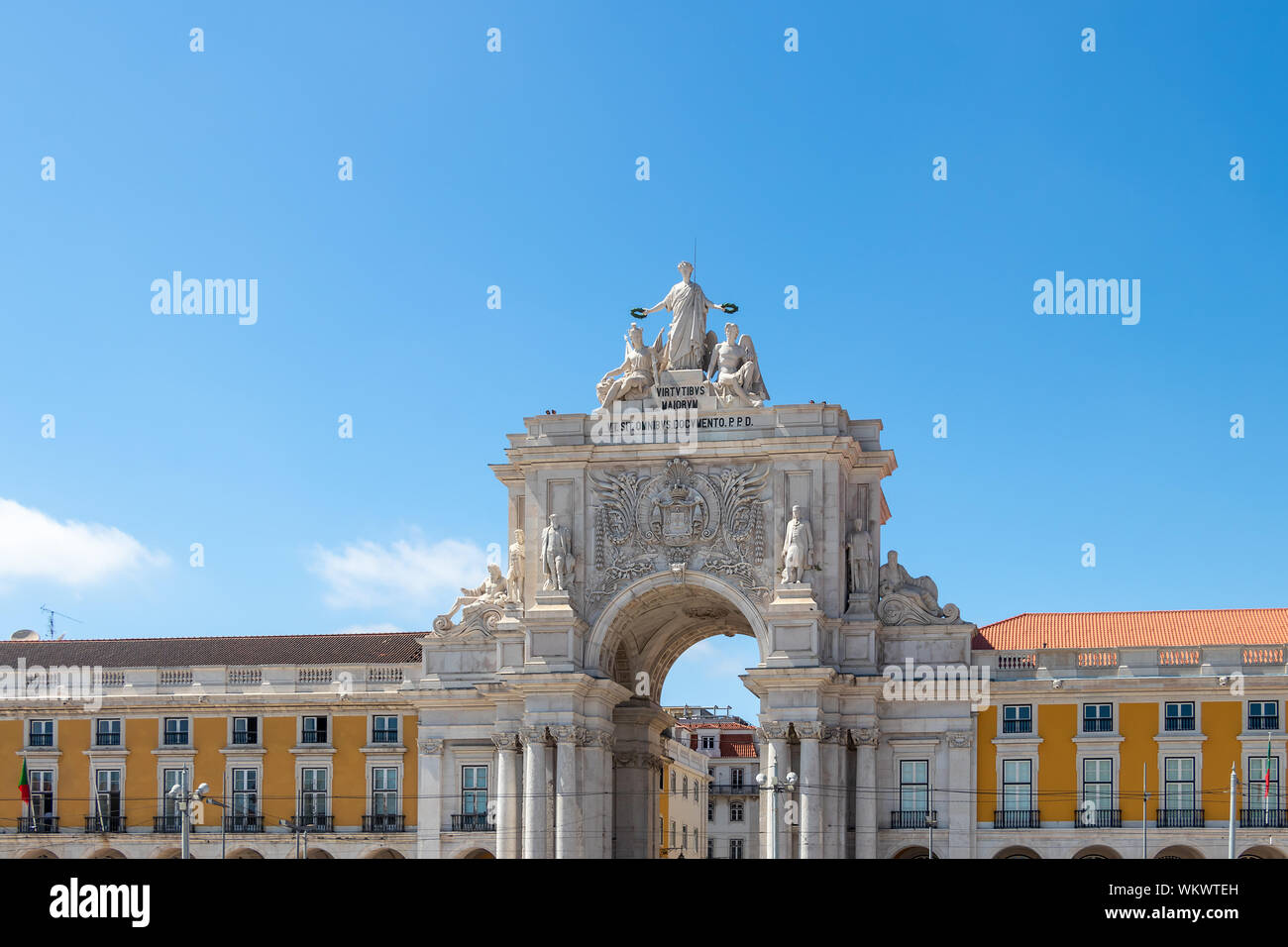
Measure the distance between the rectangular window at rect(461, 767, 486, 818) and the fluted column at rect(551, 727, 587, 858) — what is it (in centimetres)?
391

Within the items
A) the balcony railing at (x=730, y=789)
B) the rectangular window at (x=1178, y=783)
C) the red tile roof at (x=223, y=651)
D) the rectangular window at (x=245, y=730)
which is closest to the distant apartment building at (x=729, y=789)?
the balcony railing at (x=730, y=789)

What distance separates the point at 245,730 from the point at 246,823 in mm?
3590

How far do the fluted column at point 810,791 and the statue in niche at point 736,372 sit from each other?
12043mm

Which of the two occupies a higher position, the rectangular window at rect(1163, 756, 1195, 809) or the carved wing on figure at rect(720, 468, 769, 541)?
the carved wing on figure at rect(720, 468, 769, 541)

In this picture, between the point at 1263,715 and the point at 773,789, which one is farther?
the point at 1263,715

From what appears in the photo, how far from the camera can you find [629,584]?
224 ft

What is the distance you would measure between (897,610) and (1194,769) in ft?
38.2

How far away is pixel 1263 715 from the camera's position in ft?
215

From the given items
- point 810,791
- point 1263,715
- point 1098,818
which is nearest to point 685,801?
point 810,791

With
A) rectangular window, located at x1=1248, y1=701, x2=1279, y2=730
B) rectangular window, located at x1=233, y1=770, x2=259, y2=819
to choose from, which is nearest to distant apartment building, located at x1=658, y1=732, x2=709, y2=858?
rectangular window, located at x1=233, y1=770, x2=259, y2=819

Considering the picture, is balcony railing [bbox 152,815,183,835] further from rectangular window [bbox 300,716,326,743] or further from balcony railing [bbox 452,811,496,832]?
balcony railing [bbox 452,811,496,832]

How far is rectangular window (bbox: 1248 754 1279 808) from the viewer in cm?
6412

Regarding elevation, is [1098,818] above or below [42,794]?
below

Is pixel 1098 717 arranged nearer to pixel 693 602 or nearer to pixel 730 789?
pixel 693 602
